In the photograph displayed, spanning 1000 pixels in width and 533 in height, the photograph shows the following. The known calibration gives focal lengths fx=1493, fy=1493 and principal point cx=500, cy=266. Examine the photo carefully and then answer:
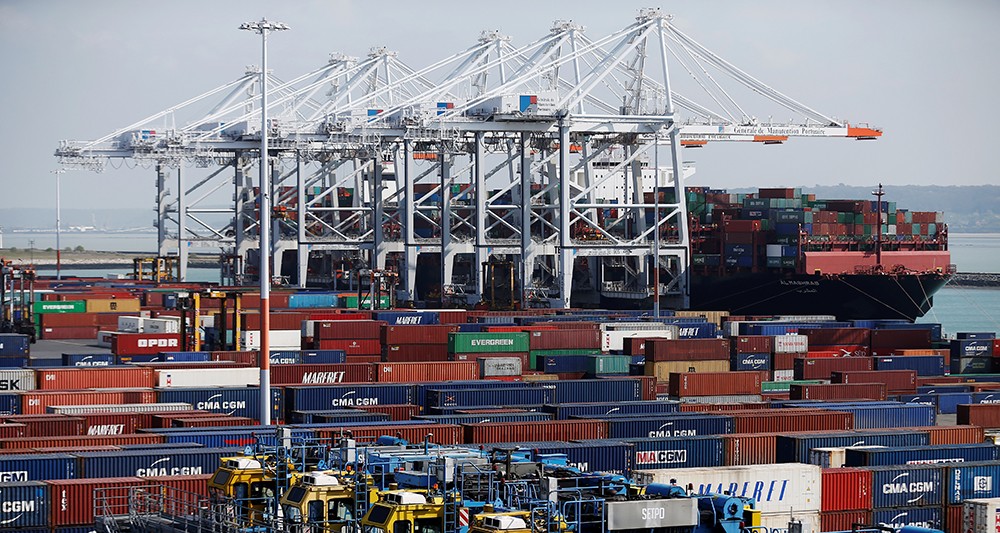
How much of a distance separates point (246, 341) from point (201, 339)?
15.4 ft

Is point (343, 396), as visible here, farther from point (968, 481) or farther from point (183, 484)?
point (968, 481)

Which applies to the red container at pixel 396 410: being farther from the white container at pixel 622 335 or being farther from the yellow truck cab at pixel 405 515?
the white container at pixel 622 335

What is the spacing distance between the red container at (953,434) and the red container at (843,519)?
860cm

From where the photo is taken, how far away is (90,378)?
154 feet

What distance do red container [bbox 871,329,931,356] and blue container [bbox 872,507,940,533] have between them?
39.9m

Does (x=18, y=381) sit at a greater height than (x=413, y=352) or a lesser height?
lesser

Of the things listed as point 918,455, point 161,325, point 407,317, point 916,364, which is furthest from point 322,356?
point 918,455

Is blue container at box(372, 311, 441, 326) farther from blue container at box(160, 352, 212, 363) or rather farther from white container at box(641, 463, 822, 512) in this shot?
white container at box(641, 463, 822, 512)

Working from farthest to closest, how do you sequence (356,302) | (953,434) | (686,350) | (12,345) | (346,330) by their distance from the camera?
1. (356,302)
2. (346,330)
3. (12,345)
4. (686,350)
5. (953,434)

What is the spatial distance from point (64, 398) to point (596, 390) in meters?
16.3

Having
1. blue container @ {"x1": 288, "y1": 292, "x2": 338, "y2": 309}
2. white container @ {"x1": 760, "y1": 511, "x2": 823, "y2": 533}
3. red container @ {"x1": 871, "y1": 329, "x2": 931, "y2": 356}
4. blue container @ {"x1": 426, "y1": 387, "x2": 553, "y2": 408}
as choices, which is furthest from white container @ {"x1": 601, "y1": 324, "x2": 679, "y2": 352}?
white container @ {"x1": 760, "y1": 511, "x2": 823, "y2": 533}

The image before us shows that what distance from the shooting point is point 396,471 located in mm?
20484

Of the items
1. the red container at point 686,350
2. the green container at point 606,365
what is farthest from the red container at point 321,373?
the red container at point 686,350

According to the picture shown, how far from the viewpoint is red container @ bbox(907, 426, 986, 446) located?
38.3 m
